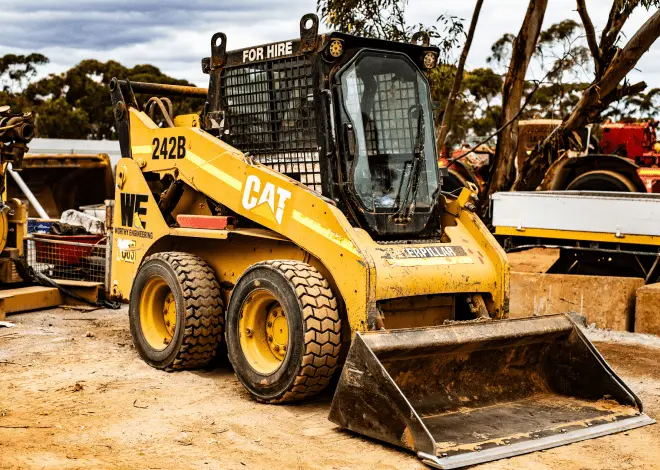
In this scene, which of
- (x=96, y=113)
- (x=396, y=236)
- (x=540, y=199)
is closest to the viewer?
(x=396, y=236)

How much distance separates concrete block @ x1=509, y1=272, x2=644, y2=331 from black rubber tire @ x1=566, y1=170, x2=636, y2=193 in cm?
592

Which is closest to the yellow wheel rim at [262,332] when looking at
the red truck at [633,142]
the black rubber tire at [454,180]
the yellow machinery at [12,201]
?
the yellow machinery at [12,201]

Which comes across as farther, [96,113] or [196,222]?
[96,113]

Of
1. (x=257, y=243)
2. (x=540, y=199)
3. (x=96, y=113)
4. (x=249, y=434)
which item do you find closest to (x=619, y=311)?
(x=540, y=199)

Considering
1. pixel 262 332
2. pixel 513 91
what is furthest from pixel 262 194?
pixel 513 91

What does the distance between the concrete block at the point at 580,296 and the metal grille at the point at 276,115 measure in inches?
158

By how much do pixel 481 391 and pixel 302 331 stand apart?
134 centimetres

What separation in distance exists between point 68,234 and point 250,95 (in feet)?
14.7

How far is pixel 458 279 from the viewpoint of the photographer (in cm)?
675

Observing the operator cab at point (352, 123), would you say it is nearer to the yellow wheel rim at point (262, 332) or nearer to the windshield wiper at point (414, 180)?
the windshield wiper at point (414, 180)

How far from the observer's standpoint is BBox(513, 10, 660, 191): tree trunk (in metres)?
11.2

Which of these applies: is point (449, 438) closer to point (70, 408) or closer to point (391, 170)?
point (391, 170)

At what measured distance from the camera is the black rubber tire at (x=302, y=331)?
6.24 metres

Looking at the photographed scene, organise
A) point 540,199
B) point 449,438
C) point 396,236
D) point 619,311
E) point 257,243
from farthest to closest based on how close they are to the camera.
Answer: point 540,199, point 619,311, point 257,243, point 396,236, point 449,438
